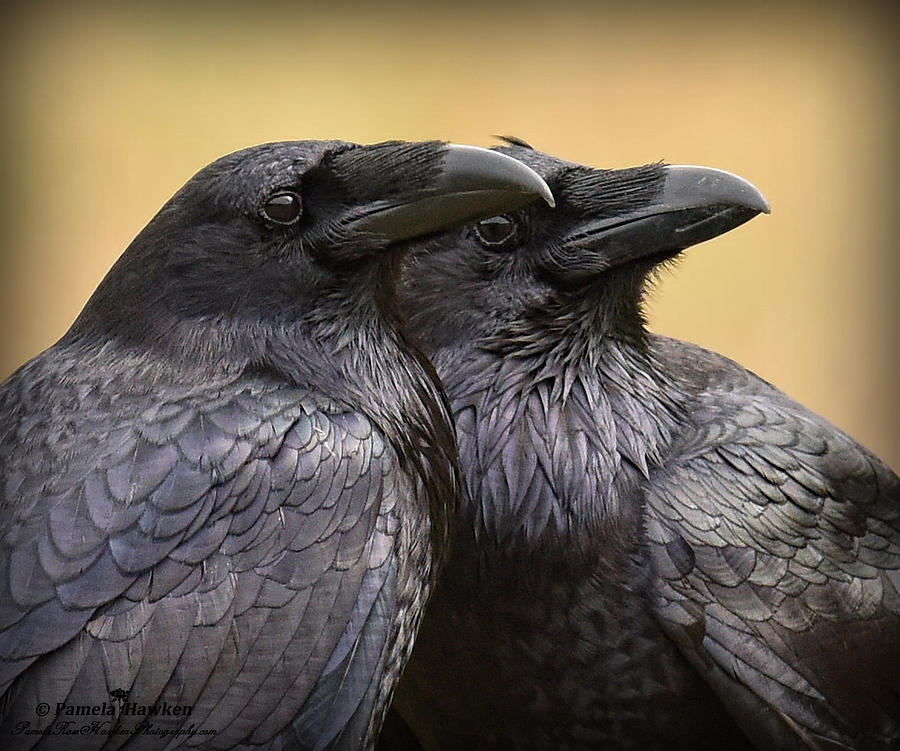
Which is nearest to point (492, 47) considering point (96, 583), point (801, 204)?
point (801, 204)

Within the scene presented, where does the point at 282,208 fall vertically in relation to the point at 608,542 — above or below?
above

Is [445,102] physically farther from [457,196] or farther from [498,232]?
[457,196]

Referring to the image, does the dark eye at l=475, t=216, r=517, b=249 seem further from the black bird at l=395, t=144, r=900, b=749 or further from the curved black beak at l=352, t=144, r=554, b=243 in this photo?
the curved black beak at l=352, t=144, r=554, b=243

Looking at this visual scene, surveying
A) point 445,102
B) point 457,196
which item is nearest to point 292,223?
point 457,196

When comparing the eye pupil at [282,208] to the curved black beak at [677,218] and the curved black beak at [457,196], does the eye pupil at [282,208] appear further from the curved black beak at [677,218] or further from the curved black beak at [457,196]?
the curved black beak at [677,218]

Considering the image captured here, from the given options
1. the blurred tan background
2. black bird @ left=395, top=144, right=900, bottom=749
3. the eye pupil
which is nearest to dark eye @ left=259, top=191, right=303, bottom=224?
the eye pupil

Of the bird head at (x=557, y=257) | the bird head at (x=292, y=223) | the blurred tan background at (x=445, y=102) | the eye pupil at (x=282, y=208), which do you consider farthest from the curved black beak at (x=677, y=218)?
the blurred tan background at (x=445, y=102)
